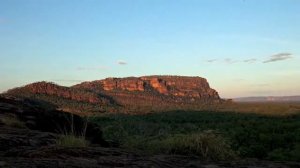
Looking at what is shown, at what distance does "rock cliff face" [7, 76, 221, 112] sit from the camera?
11962 centimetres

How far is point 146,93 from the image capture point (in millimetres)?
157625

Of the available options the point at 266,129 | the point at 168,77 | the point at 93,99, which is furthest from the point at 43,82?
the point at 168,77

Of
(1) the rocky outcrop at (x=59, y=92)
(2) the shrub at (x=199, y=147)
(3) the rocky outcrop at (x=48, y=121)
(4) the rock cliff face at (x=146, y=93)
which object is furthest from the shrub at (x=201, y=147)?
(4) the rock cliff face at (x=146, y=93)

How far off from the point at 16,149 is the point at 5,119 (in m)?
4.31

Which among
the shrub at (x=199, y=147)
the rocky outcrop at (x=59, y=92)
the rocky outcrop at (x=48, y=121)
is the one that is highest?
the rocky outcrop at (x=59, y=92)

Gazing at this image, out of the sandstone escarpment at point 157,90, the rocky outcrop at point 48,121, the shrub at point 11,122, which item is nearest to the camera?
the shrub at point 11,122

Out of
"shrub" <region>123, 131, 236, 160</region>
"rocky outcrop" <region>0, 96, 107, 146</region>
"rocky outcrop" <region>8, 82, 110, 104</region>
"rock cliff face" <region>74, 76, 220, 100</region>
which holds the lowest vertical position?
"shrub" <region>123, 131, 236, 160</region>

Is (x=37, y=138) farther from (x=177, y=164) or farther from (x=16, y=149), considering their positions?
(x=177, y=164)

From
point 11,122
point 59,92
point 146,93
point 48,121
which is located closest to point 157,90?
point 146,93

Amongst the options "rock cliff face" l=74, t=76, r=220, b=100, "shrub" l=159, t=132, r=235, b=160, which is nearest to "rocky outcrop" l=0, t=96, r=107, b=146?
"shrub" l=159, t=132, r=235, b=160

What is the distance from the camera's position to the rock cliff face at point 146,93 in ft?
392

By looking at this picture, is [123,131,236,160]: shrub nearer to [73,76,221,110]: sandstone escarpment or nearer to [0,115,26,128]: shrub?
Answer: [0,115,26,128]: shrub

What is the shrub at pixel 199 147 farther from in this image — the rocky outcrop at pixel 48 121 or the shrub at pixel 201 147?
the rocky outcrop at pixel 48 121

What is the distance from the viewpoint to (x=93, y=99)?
119 m
